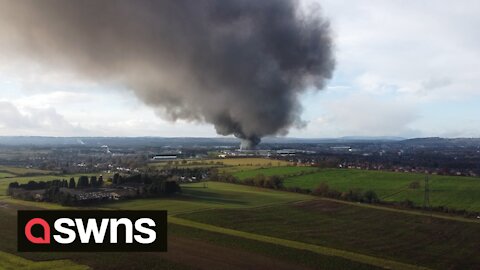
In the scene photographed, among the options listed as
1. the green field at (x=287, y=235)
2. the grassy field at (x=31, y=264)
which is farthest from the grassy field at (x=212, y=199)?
the grassy field at (x=31, y=264)

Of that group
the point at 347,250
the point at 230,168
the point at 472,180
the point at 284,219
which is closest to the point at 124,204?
the point at 284,219

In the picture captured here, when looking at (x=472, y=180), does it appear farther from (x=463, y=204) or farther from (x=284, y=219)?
(x=284, y=219)

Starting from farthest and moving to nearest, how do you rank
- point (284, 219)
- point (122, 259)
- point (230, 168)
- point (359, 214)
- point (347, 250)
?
point (230, 168)
point (359, 214)
point (284, 219)
point (347, 250)
point (122, 259)

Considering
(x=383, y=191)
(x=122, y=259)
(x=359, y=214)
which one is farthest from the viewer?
(x=383, y=191)

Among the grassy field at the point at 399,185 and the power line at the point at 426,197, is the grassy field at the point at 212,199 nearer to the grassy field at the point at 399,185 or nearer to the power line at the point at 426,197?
the grassy field at the point at 399,185

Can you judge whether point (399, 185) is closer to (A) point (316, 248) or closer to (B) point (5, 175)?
(A) point (316, 248)

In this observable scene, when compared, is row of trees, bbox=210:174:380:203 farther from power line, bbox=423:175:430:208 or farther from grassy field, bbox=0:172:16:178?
grassy field, bbox=0:172:16:178

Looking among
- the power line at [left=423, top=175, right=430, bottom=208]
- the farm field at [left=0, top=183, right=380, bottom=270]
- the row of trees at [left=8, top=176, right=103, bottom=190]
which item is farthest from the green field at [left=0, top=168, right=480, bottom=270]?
the power line at [left=423, top=175, right=430, bottom=208]
